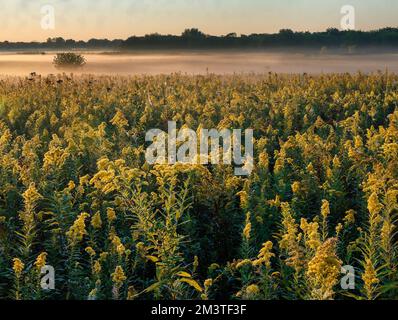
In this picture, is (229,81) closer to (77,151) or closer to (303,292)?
(77,151)

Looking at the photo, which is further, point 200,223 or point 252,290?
point 200,223

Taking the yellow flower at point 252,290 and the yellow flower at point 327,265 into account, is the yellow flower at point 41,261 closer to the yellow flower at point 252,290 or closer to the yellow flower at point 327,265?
the yellow flower at point 252,290

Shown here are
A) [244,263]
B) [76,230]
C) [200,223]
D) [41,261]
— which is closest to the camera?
[41,261]

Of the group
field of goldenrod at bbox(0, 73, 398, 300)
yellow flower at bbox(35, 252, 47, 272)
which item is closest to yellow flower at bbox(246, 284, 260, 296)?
field of goldenrod at bbox(0, 73, 398, 300)

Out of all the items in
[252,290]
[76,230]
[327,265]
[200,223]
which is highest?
[327,265]

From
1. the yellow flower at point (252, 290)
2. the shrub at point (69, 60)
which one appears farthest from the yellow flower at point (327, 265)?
the shrub at point (69, 60)

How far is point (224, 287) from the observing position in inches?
218

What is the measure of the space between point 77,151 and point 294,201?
153 inches

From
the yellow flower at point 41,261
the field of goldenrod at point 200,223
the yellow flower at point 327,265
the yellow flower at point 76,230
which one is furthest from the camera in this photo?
the yellow flower at point 76,230

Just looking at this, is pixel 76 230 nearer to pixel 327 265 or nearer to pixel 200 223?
pixel 200 223

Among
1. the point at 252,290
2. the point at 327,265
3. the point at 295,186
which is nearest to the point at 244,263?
the point at 252,290

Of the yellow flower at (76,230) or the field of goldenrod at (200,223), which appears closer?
the field of goldenrod at (200,223)

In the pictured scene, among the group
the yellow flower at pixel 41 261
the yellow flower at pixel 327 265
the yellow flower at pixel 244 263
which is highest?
the yellow flower at pixel 327 265

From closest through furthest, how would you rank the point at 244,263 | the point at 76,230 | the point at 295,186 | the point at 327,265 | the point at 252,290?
the point at 327,265
the point at 252,290
the point at 244,263
the point at 76,230
the point at 295,186
